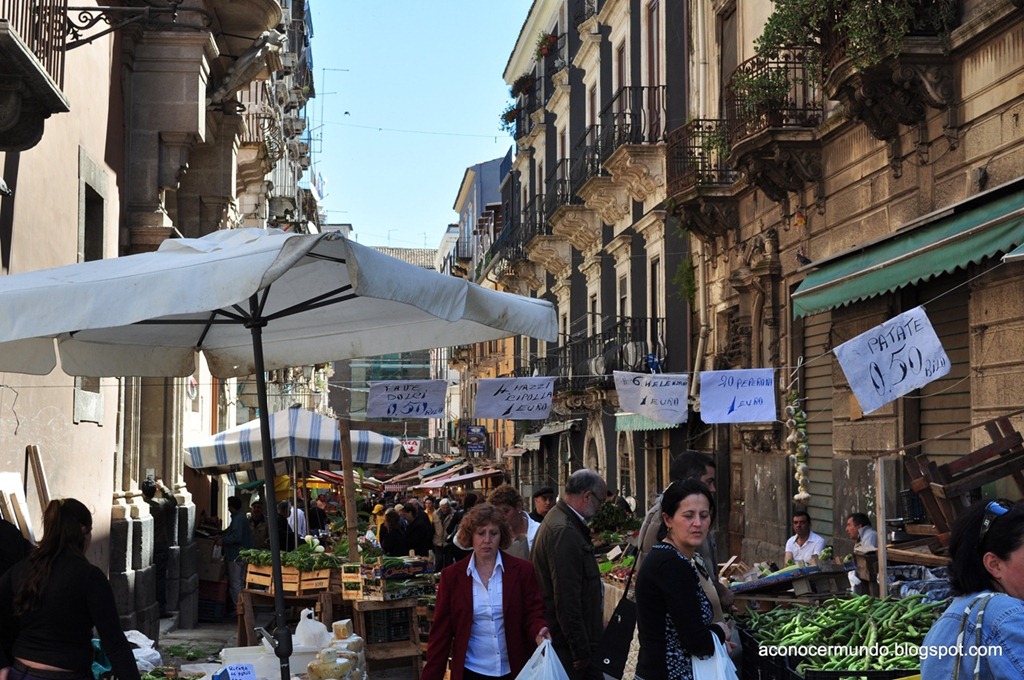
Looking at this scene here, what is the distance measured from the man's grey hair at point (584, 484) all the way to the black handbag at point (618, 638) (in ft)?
2.83

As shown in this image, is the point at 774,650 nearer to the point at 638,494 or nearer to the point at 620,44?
the point at 638,494

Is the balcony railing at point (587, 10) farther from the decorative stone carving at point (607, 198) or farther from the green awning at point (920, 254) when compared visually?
the green awning at point (920, 254)

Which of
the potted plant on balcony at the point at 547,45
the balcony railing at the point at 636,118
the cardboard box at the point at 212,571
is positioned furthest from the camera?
the potted plant on balcony at the point at 547,45

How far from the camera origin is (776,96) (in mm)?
15188

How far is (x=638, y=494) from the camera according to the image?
25.5 meters

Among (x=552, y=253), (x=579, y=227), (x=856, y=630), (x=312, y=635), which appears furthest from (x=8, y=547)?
(x=552, y=253)

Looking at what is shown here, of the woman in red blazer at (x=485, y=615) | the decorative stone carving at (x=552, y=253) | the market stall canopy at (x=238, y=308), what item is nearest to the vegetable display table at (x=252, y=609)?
the market stall canopy at (x=238, y=308)

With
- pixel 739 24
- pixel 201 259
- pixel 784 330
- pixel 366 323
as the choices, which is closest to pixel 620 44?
pixel 739 24

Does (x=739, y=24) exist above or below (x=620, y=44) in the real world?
below

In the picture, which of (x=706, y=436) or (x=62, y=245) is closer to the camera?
(x=62, y=245)

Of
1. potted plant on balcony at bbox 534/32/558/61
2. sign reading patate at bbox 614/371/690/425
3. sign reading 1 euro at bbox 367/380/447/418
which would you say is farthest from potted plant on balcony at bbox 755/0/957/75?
potted plant on balcony at bbox 534/32/558/61

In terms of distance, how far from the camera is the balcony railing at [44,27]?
9.10 m

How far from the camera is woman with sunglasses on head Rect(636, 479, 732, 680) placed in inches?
191

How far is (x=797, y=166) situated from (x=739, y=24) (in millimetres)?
3961
